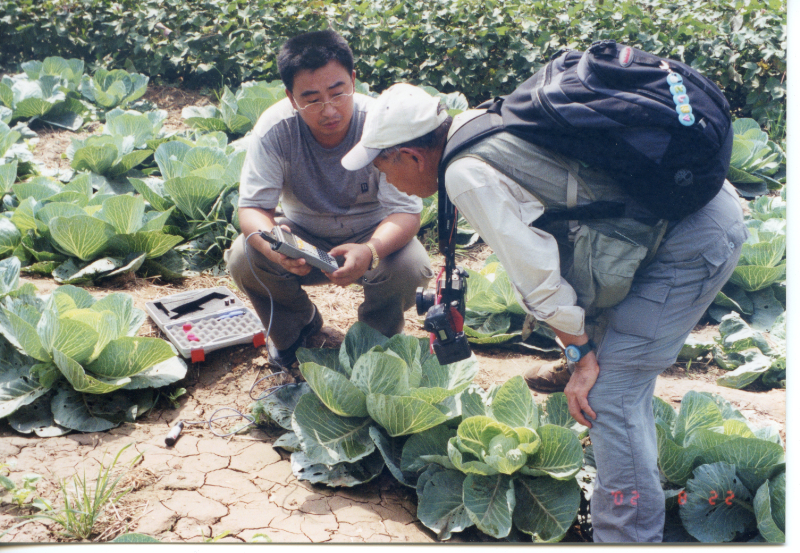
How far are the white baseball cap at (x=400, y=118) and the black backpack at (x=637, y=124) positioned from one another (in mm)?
129

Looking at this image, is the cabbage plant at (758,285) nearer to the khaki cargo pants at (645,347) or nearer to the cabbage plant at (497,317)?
the cabbage plant at (497,317)

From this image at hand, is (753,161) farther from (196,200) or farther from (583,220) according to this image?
(196,200)

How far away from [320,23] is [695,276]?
10.8ft

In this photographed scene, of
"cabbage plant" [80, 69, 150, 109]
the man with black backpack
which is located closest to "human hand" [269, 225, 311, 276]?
the man with black backpack

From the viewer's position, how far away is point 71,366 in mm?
2041

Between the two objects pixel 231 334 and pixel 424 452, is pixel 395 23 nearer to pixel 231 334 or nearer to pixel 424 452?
pixel 231 334

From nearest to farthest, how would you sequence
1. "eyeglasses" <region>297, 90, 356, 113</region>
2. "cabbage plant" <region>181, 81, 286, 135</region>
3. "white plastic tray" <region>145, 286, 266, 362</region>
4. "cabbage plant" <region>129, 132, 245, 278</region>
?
"eyeglasses" <region>297, 90, 356, 113</region>, "white plastic tray" <region>145, 286, 266, 362</region>, "cabbage plant" <region>129, 132, 245, 278</region>, "cabbage plant" <region>181, 81, 286, 135</region>

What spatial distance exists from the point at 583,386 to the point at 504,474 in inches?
15.5

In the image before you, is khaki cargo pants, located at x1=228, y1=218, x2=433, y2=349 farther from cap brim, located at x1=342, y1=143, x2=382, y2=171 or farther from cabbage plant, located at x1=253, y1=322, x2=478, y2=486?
cap brim, located at x1=342, y1=143, x2=382, y2=171

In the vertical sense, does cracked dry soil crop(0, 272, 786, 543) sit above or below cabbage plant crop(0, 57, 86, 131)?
below

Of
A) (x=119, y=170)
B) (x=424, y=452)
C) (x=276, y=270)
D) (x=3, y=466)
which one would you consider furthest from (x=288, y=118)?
(x=119, y=170)

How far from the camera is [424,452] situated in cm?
194
